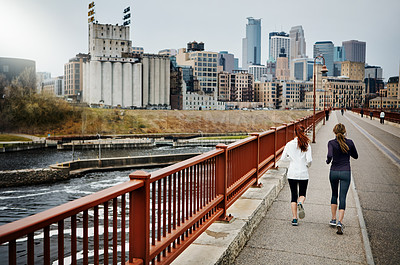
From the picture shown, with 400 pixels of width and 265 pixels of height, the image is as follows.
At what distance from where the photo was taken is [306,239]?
660 cm

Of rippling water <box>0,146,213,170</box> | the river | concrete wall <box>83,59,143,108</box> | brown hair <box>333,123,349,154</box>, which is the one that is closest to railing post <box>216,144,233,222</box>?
brown hair <box>333,123,349,154</box>

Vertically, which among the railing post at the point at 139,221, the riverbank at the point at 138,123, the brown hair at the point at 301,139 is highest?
the brown hair at the point at 301,139

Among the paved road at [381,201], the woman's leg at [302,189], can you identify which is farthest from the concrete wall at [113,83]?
the woman's leg at [302,189]

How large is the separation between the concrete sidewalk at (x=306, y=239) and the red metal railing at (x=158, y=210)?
786 mm

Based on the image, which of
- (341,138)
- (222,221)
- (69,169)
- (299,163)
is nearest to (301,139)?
(299,163)

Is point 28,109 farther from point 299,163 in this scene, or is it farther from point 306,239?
point 306,239

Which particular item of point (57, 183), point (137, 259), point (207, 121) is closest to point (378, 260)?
point (137, 259)

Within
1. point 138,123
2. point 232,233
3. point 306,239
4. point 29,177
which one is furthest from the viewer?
point 138,123

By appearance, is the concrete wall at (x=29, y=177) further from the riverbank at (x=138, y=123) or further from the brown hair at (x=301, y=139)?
the riverbank at (x=138, y=123)

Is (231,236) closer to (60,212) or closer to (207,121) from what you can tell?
(60,212)

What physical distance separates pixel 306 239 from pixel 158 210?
345 cm

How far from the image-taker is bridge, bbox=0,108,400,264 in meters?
2.96

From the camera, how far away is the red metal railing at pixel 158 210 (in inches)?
100

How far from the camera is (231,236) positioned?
5.69 meters
